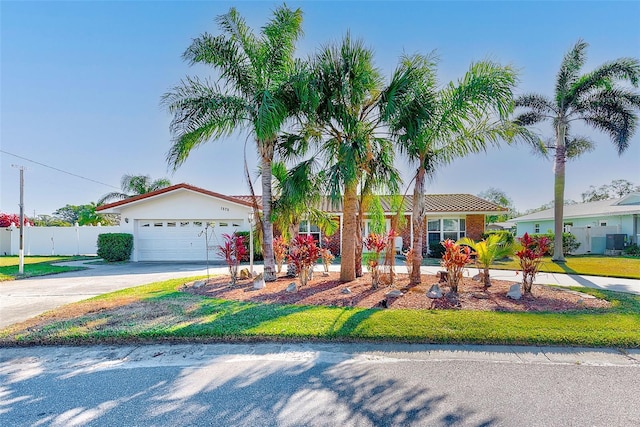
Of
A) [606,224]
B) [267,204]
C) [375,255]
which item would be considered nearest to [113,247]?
[267,204]

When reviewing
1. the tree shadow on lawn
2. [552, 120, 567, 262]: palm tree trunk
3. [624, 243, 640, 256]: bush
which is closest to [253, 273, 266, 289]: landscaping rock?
the tree shadow on lawn

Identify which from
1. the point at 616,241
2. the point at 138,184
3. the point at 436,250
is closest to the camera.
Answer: the point at 436,250

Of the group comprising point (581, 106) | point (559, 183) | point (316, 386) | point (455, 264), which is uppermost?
point (581, 106)

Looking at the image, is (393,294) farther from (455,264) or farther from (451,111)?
(451,111)

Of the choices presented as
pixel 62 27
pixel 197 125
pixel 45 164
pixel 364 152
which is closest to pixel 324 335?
pixel 364 152

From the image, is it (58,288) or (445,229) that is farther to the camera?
(445,229)

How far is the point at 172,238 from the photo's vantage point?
1728 cm

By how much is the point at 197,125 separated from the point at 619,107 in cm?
1768

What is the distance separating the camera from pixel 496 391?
10.8 ft

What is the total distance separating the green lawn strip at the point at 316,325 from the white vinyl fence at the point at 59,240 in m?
Result: 18.3

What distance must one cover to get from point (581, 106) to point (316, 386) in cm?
1794

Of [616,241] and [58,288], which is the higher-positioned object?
[616,241]

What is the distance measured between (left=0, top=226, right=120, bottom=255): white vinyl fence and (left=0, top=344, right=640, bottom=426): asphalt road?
67.0 ft

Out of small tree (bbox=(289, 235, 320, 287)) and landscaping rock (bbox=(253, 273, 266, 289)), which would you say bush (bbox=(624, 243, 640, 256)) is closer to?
small tree (bbox=(289, 235, 320, 287))
